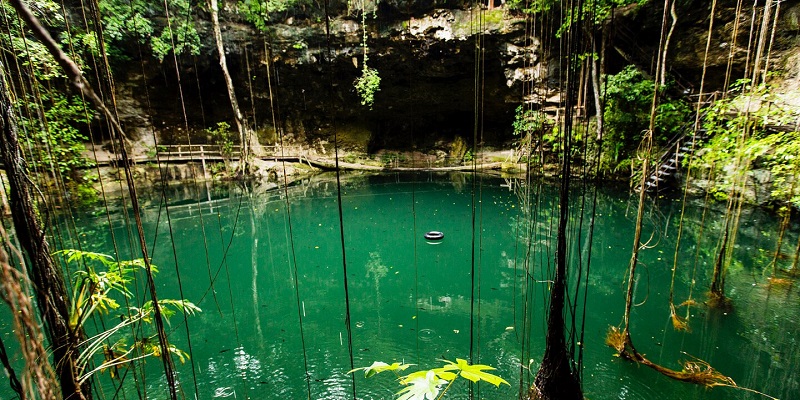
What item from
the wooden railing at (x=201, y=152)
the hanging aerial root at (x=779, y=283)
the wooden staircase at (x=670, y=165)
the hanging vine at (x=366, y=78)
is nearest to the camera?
the hanging aerial root at (x=779, y=283)

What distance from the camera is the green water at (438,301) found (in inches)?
112

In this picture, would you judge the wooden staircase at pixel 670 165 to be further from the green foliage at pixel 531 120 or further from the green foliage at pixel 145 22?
the green foliage at pixel 145 22

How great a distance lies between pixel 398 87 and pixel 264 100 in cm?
524

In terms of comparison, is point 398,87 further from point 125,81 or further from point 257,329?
point 257,329

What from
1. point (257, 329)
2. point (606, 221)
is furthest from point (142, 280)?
point (606, 221)

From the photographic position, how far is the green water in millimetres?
2848

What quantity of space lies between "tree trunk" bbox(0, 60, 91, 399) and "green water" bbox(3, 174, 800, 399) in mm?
249

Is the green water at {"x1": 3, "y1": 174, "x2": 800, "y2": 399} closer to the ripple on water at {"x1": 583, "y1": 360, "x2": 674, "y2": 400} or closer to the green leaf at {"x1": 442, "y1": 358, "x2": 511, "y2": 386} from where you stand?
the ripple on water at {"x1": 583, "y1": 360, "x2": 674, "y2": 400}

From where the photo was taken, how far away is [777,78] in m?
6.62

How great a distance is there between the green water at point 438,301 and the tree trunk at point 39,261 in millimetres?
249

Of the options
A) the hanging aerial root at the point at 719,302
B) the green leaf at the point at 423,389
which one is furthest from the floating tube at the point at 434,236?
the green leaf at the point at 423,389

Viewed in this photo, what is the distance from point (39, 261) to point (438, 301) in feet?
12.0

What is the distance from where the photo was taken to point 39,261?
3.85ft

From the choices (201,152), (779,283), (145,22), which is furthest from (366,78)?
(779,283)
